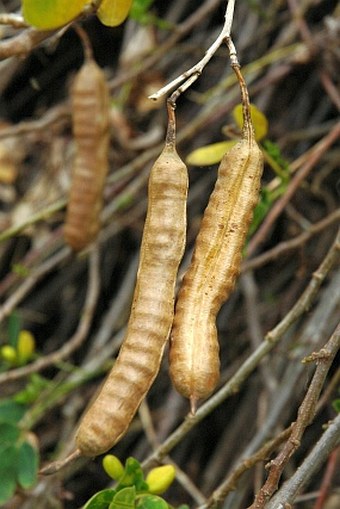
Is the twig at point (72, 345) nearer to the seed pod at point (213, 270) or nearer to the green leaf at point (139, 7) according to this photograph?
the green leaf at point (139, 7)

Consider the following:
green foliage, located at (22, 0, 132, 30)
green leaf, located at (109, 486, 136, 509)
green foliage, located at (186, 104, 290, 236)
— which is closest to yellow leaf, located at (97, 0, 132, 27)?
green foliage, located at (22, 0, 132, 30)

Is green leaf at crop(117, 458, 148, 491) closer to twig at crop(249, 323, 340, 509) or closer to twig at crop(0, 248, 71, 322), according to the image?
twig at crop(249, 323, 340, 509)

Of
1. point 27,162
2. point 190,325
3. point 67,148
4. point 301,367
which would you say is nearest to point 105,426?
point 190,325

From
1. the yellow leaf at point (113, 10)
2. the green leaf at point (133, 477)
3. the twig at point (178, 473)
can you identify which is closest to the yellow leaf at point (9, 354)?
the twig at point (178, 473)

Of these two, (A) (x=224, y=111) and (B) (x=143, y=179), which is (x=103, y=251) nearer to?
(B) (x=143, y=179)

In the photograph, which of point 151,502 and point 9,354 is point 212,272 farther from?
point 9,354

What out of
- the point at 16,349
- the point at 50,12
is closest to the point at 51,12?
the point at 50,12
